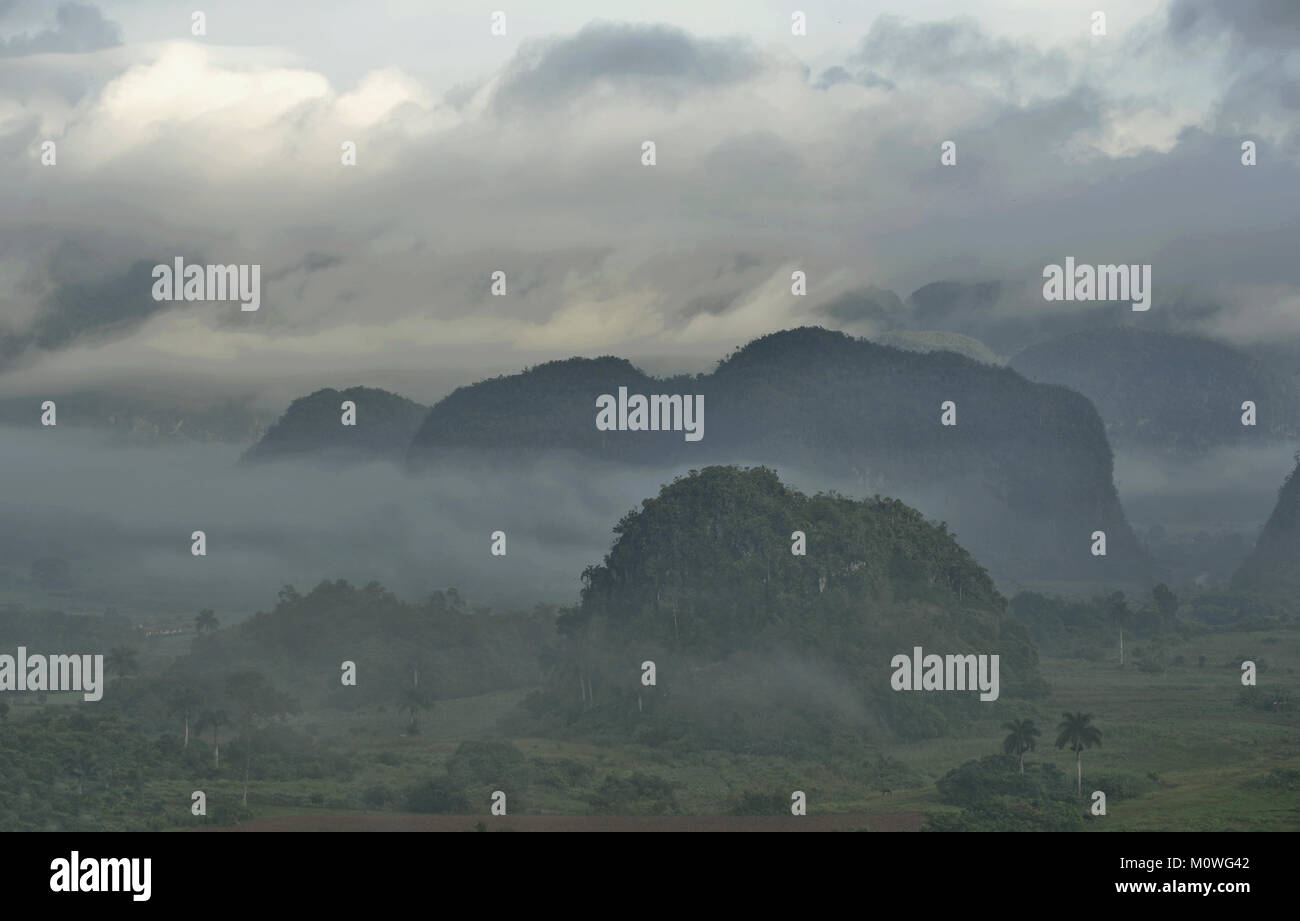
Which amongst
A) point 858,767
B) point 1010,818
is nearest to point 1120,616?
point 858,767

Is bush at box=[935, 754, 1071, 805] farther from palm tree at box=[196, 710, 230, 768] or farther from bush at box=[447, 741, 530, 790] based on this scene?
palm tree at box=[196, 710, 230, 768]

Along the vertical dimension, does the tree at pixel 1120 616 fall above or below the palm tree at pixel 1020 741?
above

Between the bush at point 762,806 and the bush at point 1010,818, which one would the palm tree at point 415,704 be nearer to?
the bush at point 762,806

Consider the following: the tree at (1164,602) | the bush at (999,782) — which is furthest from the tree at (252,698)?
the tree at (1164,602)

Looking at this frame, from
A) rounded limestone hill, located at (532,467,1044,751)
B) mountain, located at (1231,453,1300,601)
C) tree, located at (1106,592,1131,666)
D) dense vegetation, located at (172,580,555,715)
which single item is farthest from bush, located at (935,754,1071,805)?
mountain, located at (1231,453,1300,601)

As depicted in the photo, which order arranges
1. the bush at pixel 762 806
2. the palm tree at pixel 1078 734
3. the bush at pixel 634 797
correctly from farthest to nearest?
the bush at pixel 634 797, the palm tree at pixel 1078 734, the bush at pixel 762 806

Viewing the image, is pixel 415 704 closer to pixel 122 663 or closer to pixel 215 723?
pixel 215 723
